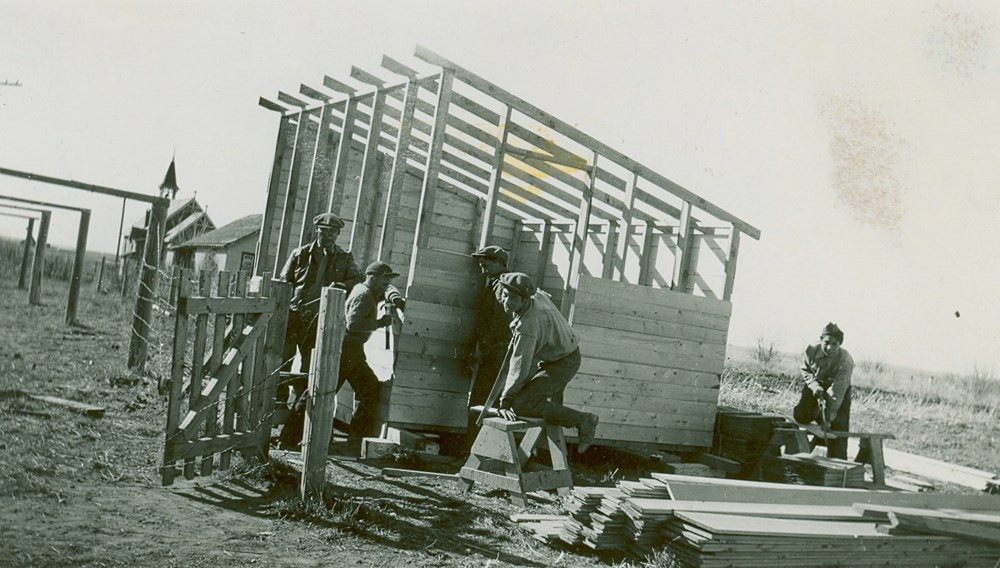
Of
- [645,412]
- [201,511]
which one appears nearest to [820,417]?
[645,412]


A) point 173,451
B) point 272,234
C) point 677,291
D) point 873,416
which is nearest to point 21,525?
point 173,451

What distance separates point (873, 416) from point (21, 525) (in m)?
19.5

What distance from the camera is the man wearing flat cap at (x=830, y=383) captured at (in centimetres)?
1055

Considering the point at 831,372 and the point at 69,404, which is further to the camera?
the point at 831,372

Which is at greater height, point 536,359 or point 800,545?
point 536,359

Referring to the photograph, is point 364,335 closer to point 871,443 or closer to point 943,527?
point 943,527

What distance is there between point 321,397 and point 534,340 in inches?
82.8

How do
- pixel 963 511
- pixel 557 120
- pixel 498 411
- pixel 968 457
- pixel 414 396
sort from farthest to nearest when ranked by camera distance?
1. pixel 968 457
2. pixel 557 120
3. pixel 414 396
4. pixel 498 411
5. pixel 963 511

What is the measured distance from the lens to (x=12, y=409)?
24.3 ft

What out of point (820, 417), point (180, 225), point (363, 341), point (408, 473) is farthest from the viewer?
→ point (180, 225)

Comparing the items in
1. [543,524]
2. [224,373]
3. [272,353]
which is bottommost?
[543,524]

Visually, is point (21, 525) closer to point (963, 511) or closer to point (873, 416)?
point (963, 511)

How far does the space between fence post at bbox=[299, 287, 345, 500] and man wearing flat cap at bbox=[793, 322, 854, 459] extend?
7.39 metres

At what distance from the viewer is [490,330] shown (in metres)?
8.68
